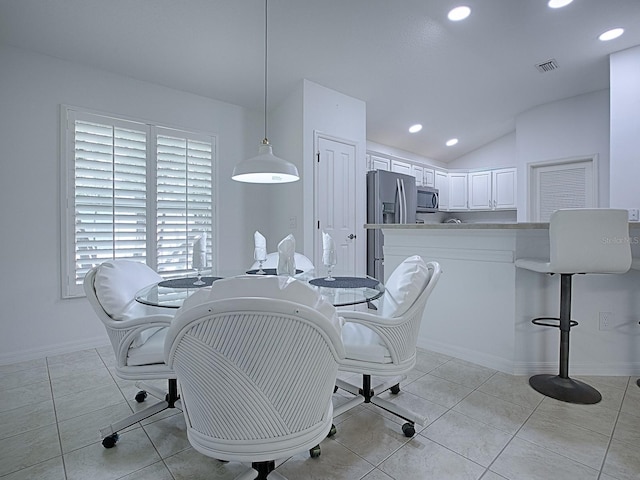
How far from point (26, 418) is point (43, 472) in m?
0.62

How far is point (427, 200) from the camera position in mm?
5660

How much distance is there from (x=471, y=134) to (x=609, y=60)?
7.31 feet

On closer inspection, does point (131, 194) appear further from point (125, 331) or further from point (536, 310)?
point (536, 310)

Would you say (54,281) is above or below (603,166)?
below

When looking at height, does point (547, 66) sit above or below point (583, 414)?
above

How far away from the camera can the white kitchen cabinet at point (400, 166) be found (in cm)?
526

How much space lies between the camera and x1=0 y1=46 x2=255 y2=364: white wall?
273cm

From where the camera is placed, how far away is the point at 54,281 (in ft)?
9.66

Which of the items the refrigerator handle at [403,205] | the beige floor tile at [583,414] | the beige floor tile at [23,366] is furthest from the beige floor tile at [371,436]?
the refrigerator handle at [403,205]

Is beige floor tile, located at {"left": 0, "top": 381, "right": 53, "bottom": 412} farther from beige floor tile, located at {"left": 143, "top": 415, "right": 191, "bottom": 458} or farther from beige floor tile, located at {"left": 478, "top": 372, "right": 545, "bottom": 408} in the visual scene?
beige floor tile, located at {"left": 478, "top": 372, "right": 545, "bottom": 408}

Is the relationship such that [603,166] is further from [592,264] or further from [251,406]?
[251,406]

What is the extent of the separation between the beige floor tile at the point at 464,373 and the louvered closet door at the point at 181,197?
2591 millimetres

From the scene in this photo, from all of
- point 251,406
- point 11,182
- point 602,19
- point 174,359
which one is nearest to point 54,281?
point 11,182

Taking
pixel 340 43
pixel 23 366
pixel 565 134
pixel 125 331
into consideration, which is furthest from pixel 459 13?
pixel 23 366
